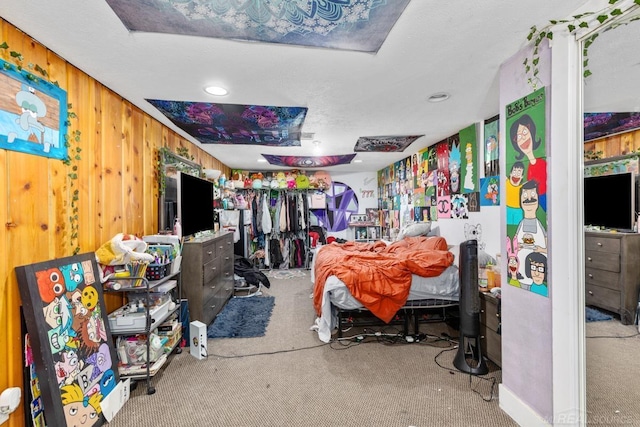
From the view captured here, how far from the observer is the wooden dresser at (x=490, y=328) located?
6.65 feet

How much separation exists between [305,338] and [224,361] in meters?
0.75

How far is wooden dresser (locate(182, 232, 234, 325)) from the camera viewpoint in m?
2.64

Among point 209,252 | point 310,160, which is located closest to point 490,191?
point 310,160

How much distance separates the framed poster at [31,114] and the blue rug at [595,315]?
2.89 meters

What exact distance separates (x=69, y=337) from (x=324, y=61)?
2.11 m

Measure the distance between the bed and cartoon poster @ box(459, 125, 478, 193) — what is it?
0.88 metres

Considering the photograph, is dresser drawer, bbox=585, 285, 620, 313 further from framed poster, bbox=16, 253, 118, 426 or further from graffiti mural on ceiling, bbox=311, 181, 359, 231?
graffiti mural on ceiling, bbox=311, 181, 359, 231

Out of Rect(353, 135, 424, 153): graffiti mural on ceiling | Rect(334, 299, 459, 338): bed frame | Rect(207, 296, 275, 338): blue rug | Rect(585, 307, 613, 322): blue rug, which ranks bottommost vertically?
Rect(207, 296, 275, 338): blue rug

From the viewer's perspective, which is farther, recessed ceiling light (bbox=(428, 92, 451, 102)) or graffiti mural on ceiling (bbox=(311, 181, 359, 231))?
graffiti mural on ceiling (bbox=(311, 181, 359, 231))

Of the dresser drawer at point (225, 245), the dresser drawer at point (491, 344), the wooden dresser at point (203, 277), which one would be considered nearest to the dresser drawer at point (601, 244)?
Answer: the dresser drawer at point (491, 344)

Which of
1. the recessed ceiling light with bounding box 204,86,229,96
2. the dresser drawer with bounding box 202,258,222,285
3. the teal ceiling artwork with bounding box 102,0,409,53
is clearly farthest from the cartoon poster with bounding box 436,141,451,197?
the dresser drawer with bounding box 202,258,222,285

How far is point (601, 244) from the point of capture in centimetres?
132

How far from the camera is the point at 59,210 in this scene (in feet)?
5.32

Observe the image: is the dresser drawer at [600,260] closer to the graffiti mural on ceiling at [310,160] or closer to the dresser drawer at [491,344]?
the dresser drawer at [491,344]
